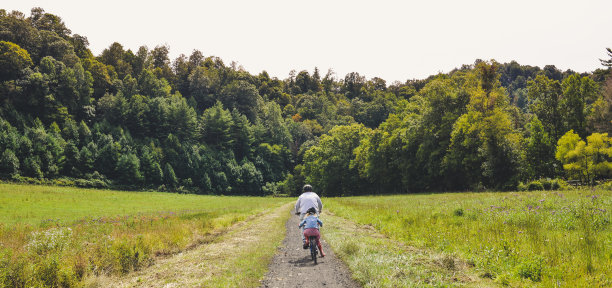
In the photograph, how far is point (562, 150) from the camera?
4056cm

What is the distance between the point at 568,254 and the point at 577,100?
197 feet

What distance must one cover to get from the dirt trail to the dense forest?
134 feet

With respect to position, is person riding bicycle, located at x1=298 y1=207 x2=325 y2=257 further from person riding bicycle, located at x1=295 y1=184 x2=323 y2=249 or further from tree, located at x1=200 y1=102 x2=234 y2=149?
tree, located at x1=200 y1=102 x2=234 y2=149

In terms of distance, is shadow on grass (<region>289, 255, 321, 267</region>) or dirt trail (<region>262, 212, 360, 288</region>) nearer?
dirt trail (<region>262, 212, 360, 288</region>)

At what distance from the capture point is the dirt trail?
795 cm

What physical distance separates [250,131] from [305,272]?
117m

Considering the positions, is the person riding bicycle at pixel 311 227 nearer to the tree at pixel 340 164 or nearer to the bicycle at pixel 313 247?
the bicycle at pixel 313 247

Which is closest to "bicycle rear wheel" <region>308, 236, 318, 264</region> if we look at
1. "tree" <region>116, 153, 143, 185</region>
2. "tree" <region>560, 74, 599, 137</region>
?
"tree" <region>560, 74, 599, 137</region>

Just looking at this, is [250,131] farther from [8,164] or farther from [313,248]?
[313,248]

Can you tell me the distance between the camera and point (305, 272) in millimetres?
9047

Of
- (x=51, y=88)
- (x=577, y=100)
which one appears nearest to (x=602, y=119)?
(x=577, y=100)

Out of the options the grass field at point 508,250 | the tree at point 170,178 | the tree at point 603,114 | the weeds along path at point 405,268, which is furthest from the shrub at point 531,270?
the tree at point 170,178

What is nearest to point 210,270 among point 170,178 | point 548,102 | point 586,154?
point 586,154

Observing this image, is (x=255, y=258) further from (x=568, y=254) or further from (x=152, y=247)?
(x=568, y=254)
